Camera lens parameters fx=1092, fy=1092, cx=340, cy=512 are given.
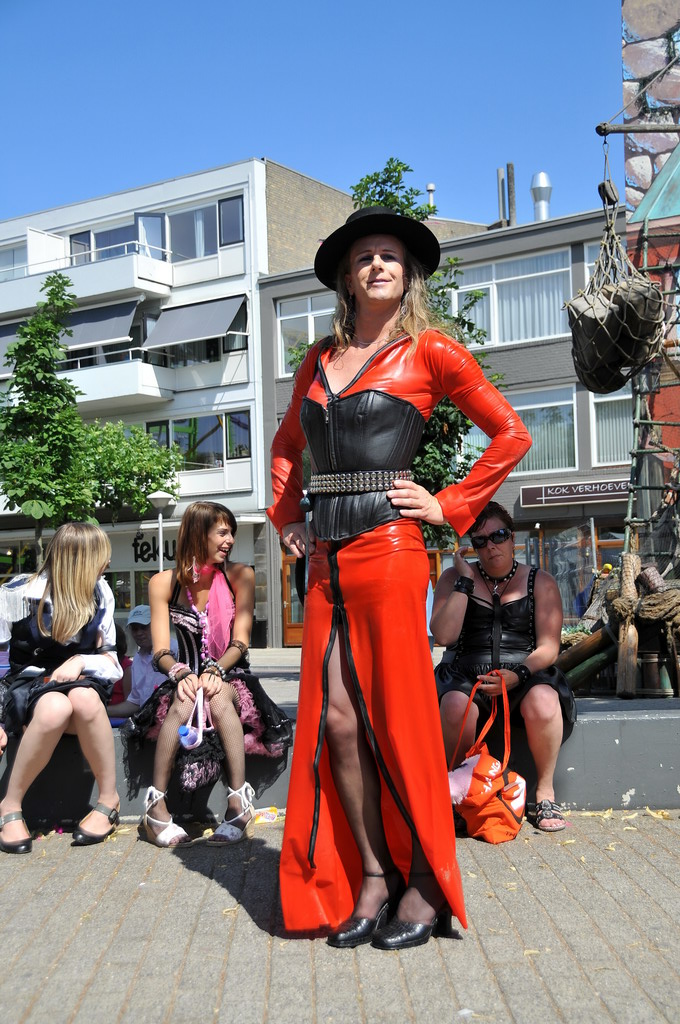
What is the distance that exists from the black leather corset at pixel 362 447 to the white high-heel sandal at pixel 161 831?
170 cm

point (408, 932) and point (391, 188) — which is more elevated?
point (391, 188)

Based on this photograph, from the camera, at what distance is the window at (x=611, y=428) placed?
24344mm

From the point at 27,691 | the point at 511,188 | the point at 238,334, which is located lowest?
the point at 27,691

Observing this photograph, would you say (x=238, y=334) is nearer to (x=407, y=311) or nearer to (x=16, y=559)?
(x=16, y=559)

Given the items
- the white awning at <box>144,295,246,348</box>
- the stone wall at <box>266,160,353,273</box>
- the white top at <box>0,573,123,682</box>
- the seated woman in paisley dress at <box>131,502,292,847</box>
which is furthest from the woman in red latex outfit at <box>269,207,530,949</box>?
the stone wall at <box>266,160,353,273</box>

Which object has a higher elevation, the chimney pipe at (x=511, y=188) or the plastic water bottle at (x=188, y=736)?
the chimney pipe at (x=511, y=188)

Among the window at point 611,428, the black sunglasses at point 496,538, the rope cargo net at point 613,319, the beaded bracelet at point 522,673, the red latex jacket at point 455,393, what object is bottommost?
the beaded bracelet at point 522,673

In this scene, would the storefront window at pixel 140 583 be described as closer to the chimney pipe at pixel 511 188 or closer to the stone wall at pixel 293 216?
the stone wall at pixel 293 216

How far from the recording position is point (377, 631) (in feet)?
11.7

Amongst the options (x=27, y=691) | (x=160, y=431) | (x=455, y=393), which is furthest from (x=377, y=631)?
(x=160, y=431)

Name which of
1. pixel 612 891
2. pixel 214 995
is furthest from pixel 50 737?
pixel 612 891

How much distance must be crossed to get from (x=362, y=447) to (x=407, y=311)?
573 millimetres

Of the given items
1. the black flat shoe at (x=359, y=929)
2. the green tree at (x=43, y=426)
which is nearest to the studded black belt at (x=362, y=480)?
the black flat shoe at (x=359, y=929)

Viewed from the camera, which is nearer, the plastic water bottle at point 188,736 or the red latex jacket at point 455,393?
the red latex jacket at point 455,393
